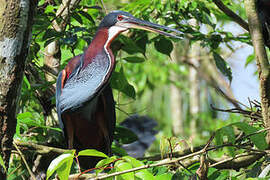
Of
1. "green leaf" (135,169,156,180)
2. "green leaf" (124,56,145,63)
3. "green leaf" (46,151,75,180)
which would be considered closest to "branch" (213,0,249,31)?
"green leaf" (124,56,145,63)

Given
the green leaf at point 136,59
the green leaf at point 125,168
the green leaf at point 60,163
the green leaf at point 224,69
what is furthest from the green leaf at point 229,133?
the green leaf at point 136,59

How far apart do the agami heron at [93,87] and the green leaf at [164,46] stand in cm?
22

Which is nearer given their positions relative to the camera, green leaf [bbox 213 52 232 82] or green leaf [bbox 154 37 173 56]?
green leaf [bbox 213 52 232 82]

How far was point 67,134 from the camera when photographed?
298 cm

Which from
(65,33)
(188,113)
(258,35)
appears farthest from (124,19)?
(188,113)

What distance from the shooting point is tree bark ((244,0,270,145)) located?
1.93 m

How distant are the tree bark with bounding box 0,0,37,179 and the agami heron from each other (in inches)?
34.4

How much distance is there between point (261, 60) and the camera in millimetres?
1939

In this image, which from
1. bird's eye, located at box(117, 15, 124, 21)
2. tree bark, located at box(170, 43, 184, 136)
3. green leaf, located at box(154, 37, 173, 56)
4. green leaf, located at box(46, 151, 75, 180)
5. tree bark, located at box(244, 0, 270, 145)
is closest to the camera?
green leaf, located at box(46, 151, 75, 180)

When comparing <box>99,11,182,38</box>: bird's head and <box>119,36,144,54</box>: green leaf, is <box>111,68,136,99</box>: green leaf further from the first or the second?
<box>99,11,182,38</box>: bird's head

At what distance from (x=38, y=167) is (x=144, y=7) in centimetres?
137

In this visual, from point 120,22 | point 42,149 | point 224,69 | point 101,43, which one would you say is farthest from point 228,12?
point 42,149

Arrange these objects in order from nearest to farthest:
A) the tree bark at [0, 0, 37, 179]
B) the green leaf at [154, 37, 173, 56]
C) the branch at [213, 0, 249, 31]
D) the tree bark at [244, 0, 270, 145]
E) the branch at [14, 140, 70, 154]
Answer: the tree bark at [0, 0, 37, 179] < the tree bark at [244, 0, 270, 145] < the branch at [14, 140, 70, 154] < the branch at [213, 0, 249, 31] < the green leaf at [154, 37, 173, 56]

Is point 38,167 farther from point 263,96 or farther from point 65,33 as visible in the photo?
point 263,96
